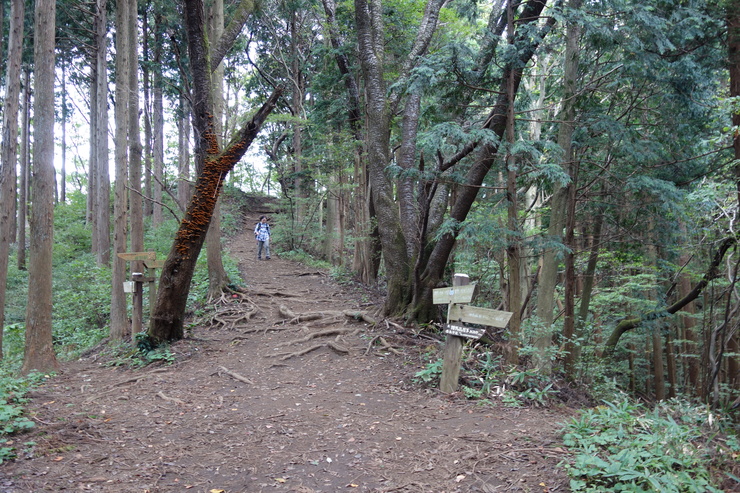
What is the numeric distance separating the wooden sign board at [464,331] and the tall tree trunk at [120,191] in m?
7.02

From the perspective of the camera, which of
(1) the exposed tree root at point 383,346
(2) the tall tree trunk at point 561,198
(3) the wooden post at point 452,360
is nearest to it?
(3) the wooden post at point 452,360

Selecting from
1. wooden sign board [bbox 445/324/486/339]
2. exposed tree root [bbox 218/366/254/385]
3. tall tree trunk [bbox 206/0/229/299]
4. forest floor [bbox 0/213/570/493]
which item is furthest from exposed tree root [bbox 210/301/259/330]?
wooden sign board [bbox 445/324/486/339]

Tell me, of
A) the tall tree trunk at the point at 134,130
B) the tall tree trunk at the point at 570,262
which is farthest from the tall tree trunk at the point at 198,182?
the tall tree trunk at the point at 570,262

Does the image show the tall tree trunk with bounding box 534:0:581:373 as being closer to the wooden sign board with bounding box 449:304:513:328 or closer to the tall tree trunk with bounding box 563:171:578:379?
the tall tree trunk with bounding box 563:171:578:379

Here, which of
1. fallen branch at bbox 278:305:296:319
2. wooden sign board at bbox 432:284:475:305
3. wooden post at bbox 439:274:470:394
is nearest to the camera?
wooden sign board at bbox 432:284:475:305

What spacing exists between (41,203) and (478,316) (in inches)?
259

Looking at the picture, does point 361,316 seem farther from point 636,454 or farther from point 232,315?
point 636,454

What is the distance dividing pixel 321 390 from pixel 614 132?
19.5 feet

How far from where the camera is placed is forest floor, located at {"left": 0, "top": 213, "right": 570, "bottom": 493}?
3799 millimetres

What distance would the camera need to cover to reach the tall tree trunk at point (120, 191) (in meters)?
9.45

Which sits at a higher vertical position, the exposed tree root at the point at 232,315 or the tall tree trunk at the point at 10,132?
the tall tree trunk at the point at 10,132

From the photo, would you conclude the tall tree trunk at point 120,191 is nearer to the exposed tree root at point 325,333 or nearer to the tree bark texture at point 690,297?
the exposed tree root at point 325,333

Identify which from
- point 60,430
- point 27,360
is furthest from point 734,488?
point 27,360

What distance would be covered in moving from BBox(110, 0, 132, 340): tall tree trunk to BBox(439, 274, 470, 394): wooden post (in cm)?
696
